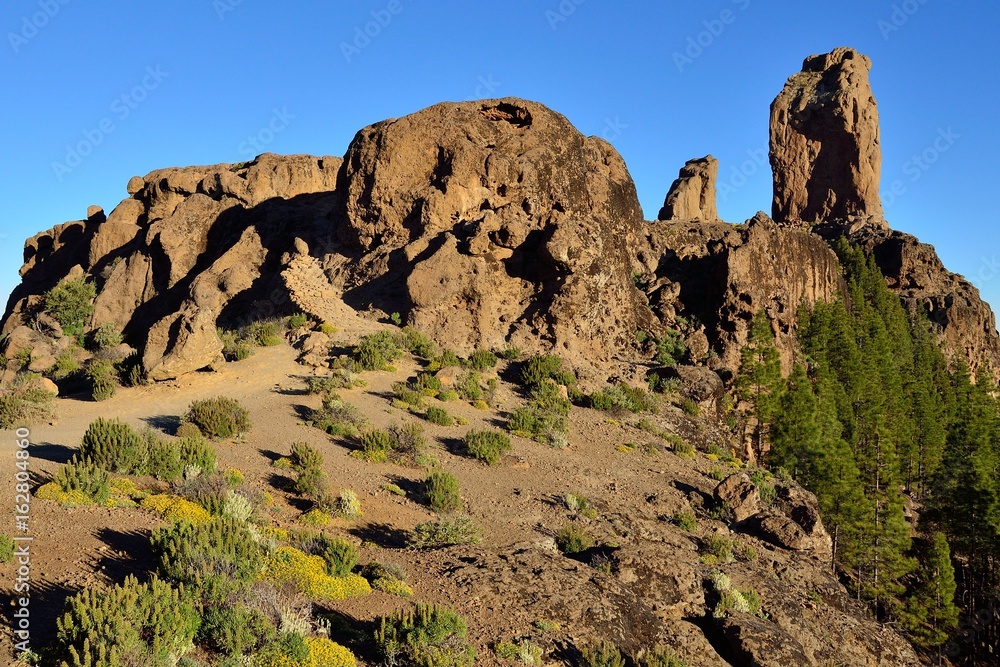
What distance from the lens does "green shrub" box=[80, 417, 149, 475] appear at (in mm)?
12383

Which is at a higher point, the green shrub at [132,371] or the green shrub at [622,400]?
the green shrub at [622,400]

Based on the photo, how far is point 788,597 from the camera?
1363cm

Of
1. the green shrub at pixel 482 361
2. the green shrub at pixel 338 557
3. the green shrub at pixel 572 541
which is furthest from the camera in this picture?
the green shrub at pixel 482 361

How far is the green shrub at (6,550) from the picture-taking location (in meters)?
8.72

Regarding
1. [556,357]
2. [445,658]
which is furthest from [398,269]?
[445,658]

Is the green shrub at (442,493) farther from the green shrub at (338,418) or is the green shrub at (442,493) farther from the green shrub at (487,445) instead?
the green shrub at (338,418)

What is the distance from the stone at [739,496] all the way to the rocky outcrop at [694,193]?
5359 cm

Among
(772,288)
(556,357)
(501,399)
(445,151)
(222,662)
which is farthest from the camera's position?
(772,288)

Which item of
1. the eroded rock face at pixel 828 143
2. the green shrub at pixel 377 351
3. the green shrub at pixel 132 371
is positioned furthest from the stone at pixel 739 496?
the eroded rock face at pixel 828 143

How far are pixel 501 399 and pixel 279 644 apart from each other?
44.9 ft

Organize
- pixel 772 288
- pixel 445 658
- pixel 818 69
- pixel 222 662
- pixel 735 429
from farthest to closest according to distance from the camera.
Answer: pixel 818 69 < pixel 772 288 < pixel 735 429 < pixel 445 658 < pixel 222 662

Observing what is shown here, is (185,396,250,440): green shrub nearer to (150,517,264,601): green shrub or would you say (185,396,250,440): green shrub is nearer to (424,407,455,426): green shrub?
(424,407,455,426): green shrub

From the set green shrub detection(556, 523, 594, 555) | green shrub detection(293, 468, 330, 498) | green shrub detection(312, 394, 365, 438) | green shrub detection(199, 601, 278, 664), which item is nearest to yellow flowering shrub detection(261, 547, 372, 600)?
green shrub detection(199, 601, 278, 664)

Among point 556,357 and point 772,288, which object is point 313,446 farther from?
point 772,288
